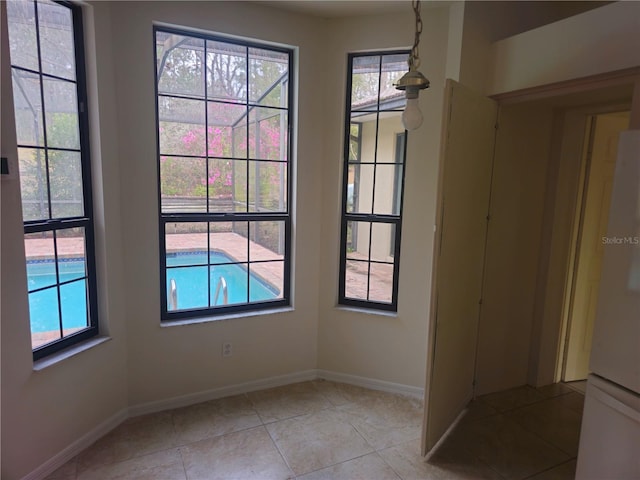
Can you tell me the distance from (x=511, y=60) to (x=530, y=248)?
1455 mm

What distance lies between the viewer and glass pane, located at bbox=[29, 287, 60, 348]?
2119mm

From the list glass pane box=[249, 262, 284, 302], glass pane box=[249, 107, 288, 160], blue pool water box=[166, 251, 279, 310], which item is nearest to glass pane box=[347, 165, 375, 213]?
glass pane box=[249, 107, 288, 160]

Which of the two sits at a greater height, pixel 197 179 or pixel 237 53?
pixel 237 53

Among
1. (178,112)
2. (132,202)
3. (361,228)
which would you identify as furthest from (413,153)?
(132,202)

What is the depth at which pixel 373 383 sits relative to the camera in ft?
10.5

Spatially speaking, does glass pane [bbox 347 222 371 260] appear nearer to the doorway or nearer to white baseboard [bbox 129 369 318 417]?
white baseboard [bbox 129 369 318 417]

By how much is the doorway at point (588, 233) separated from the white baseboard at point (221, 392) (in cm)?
224

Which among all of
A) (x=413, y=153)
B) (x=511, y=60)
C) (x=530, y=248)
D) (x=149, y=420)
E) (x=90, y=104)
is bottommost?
(x=149, y=420)

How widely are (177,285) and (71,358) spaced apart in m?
0.79

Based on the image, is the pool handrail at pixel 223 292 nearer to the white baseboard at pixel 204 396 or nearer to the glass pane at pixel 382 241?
the white baseboard at pixel 204 396

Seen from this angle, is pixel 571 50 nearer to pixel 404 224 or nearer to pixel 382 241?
pixel 404 224

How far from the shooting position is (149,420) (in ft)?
8.78

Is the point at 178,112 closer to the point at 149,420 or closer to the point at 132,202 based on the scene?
the point at 132,202

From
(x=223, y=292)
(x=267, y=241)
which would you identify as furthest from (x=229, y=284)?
(x=267, y=241)
